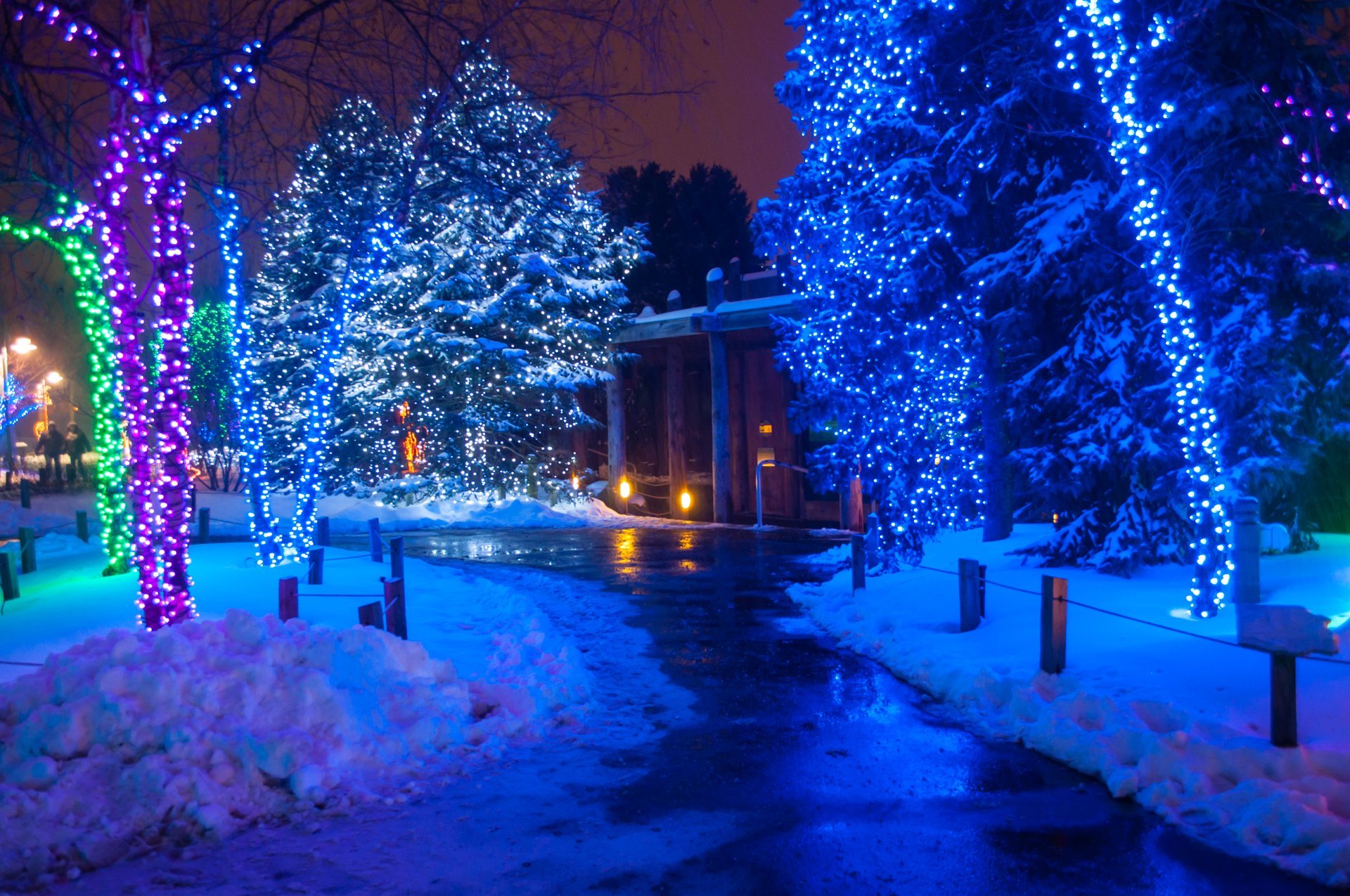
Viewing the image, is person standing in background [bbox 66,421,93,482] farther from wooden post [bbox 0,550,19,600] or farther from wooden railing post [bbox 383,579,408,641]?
wooden railing post [bbox 383,579,408,641]

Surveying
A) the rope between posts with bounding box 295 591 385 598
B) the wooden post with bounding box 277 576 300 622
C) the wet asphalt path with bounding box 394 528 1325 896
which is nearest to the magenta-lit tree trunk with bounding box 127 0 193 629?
the wooden post with bounding box 277 576 300 622

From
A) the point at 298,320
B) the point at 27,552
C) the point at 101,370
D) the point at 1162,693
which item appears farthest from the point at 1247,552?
the point at 298,320

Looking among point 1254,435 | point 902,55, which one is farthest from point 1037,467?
point 902,55

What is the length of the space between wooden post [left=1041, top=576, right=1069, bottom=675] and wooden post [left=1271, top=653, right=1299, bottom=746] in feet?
6.65

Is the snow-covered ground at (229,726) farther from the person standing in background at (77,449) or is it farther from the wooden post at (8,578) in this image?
the person standing in background at (77,449)

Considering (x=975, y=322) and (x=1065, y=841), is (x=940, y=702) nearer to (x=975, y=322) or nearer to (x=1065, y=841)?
(x=1065, y=841)

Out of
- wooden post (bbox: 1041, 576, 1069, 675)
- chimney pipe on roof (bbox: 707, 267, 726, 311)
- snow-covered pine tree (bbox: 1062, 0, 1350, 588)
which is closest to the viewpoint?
wooden post (bbox: 1041, 576, 1069, 675)

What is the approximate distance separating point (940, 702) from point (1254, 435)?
17.2 ft

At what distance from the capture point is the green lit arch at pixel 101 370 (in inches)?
499

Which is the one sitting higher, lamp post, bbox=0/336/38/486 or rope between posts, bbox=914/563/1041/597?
lamp post, bbox=0/336/38/486

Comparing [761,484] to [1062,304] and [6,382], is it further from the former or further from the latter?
[6,382]

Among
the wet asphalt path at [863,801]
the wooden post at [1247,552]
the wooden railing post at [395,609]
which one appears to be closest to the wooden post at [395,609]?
the wooden railing post at [395,609]

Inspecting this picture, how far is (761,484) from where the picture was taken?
82.3 feet

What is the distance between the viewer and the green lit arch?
12.7 metres
